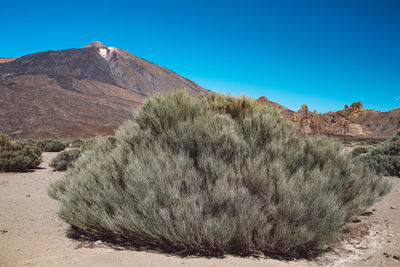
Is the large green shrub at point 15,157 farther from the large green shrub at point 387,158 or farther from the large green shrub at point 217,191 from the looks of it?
the large green shrub at point 387,158

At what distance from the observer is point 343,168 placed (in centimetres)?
510

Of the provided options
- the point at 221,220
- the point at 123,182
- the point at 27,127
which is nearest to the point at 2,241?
the point at 123,182

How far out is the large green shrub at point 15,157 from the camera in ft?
34.0

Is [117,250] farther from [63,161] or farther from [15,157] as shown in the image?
[15,157]

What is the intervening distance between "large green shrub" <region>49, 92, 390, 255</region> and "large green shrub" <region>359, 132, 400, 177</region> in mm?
5211

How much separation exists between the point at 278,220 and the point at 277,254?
1.55 feet

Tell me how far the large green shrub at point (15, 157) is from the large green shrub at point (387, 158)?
43.0 ft

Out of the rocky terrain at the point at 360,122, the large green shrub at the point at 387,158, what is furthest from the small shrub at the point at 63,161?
the rocky terrain at the point at 360,122

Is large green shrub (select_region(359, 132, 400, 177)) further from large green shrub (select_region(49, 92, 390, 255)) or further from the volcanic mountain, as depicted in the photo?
the volcanic mountain

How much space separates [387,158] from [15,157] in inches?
579

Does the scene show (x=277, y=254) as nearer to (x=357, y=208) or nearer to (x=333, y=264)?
(x=333, y=264)

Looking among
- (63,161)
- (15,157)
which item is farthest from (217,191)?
(15,157)

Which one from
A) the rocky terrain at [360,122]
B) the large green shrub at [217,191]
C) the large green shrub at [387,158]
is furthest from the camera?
the rocky terrain at [360,122]

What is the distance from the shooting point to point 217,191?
343 centimetres
